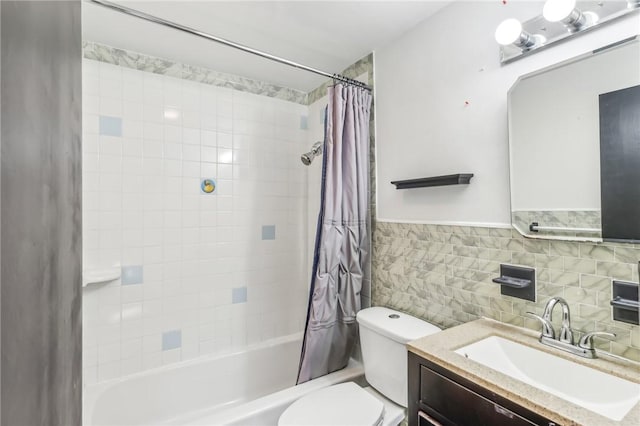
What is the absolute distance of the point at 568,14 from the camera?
2.89 feet

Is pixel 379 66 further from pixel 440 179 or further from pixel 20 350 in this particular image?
pixel 20 350

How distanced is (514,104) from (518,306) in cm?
72

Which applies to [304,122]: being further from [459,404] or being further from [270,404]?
[459,404]

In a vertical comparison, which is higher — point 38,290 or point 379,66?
point 379,66

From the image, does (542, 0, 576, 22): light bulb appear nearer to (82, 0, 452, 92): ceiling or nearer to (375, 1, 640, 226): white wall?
(375, 1, 640, 226): white wall

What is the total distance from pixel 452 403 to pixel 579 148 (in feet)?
2.83

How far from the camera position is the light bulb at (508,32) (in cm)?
99

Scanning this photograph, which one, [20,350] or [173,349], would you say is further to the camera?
[173,349]

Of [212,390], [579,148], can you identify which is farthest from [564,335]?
[212,390]

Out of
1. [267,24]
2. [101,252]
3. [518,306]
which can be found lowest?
[518,306]

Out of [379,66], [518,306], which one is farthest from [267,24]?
[518,306]

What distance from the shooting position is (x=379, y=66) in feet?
5.42

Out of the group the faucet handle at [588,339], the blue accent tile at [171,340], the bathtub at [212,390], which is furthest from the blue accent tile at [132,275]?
the faucet handle at [588,339]

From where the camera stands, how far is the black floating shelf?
119cm
